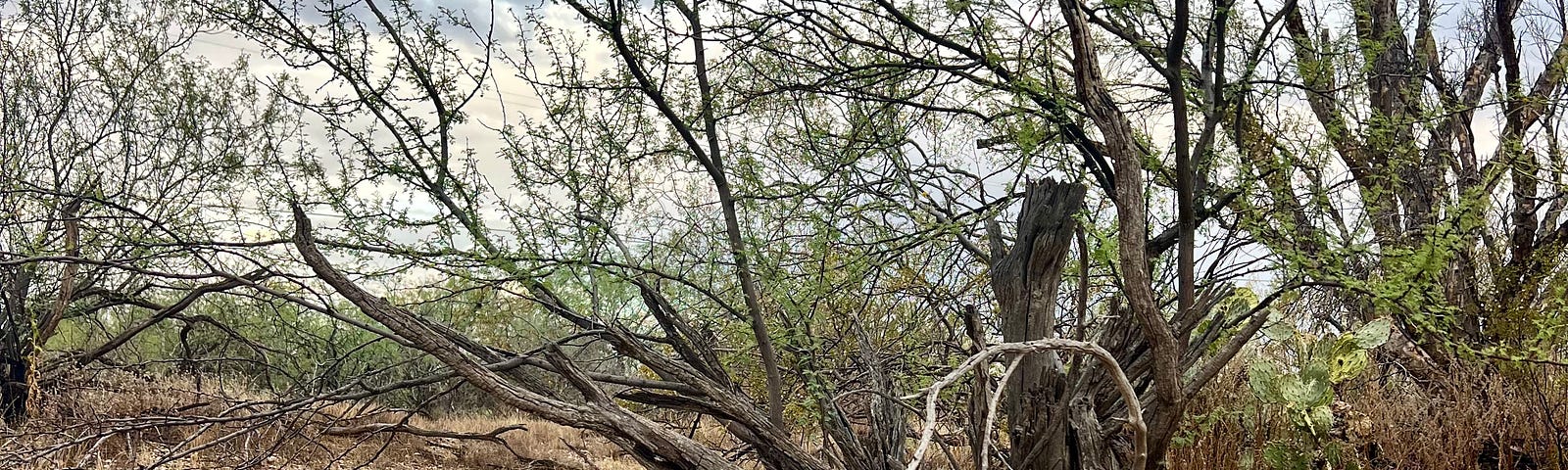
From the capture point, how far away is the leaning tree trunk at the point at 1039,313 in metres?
3.07

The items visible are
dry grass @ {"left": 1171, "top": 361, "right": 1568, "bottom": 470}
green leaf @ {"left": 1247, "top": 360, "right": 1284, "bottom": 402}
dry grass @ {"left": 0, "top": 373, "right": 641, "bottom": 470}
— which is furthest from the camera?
dry grass @ {"left": 0, "top": 373, "right": 641, "bottom": 470}

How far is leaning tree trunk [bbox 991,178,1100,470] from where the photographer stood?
3070 millimetres

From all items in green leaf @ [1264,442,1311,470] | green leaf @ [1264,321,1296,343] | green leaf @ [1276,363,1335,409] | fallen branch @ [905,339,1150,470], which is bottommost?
fallen branch @ [905,339,1150,470]

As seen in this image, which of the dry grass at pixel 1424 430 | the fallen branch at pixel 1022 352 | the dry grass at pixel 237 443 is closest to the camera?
the fallen branch at pixel 1022 352

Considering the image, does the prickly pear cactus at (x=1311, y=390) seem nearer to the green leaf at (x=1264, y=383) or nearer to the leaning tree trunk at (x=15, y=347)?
the green leaf at (x=1264, y=383)

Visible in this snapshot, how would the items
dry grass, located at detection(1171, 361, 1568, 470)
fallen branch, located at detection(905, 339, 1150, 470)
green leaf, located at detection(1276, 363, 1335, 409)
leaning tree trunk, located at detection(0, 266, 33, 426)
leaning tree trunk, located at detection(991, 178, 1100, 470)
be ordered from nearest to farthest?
fallen branch, located at detection(905, 339, 1150, 470)
leaning tree trunk, located at detection(991, 178, 1100, 470)
green leaf, located at detection(1276, 363, 1335, 409)
dry grass, located at detection(1171, 361, 1568, 470)
leaning tree trunk, located at detection(0, 266, 33, 426)

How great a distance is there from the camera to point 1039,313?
10.2ft

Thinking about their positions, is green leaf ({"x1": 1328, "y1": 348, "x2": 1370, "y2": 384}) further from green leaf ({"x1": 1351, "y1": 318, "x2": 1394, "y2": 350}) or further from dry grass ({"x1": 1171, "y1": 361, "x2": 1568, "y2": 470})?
dry grass ({"x1": 1171, "y1": 361, "x2": 1568, "y2": 470})

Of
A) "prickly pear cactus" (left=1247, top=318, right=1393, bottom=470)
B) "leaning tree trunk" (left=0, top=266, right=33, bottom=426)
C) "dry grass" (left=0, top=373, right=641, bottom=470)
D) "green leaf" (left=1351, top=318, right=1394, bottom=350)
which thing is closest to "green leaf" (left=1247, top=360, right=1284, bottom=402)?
"prickly pear cactus" (left=1247, top=318, right=1393, bottom=470)

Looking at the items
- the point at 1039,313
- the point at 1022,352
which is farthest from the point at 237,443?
the point at 1022,352

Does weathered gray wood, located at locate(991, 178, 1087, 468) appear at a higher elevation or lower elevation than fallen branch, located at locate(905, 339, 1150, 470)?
higher

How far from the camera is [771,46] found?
3682 millimetres

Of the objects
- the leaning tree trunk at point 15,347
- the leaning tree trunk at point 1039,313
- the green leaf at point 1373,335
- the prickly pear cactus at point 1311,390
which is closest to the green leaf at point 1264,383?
the prickly pear cactus at point 1311,390

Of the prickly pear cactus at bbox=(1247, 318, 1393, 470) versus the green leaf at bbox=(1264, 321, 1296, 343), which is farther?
the green leaf at bbox=(1264, 321, 1296, 343)
